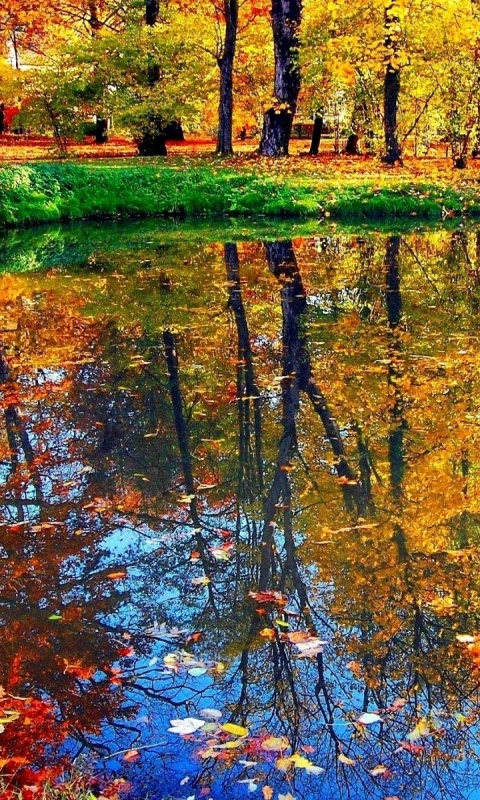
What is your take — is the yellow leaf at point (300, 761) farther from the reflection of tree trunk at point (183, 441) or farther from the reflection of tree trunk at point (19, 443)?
the reflection of tree trunk at point (19, 443)

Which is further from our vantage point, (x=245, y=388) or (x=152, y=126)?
(x=152, y=126)

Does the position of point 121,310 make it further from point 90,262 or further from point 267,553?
point 267,553

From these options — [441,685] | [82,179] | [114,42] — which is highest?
[114,42]

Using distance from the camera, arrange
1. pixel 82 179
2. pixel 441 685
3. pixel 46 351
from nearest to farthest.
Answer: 1. pixel 441 685
2. pixel 46 351
3. pixel 82 179

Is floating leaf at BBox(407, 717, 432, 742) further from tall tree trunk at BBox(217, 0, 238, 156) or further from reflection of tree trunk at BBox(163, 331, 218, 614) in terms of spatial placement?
tall tree trunk at BBox(217, 0, 238, 156)

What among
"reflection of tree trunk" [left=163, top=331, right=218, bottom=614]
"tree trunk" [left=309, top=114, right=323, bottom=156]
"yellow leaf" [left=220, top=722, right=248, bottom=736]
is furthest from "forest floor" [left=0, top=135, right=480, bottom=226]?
"yellow leaf" [left=220, top=722, right=248, bottom=736]

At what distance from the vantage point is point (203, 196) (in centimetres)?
1820

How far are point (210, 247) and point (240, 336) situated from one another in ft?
19.7

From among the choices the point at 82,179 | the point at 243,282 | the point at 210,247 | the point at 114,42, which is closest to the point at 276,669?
the point at 243,282

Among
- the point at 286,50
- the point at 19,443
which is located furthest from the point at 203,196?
the point at 19,443

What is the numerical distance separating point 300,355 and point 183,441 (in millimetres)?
2109

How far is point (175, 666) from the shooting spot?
3266 mm

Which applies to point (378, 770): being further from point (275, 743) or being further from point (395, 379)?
point (395, 379)

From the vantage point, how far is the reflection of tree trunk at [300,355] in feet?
16.1
